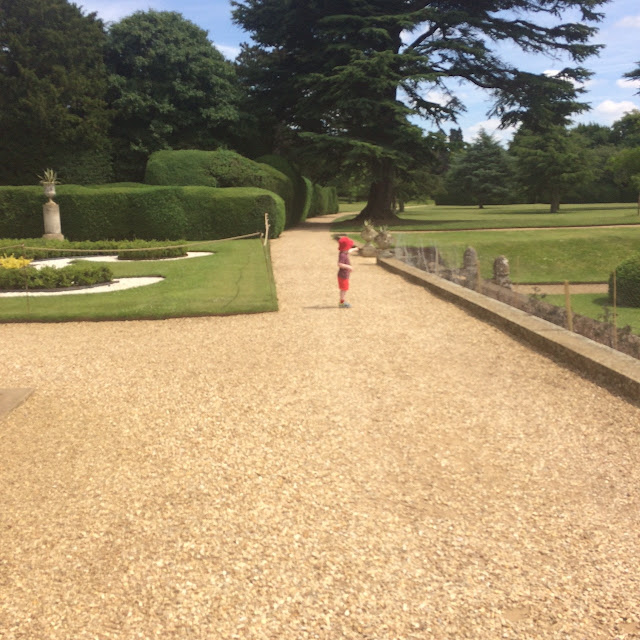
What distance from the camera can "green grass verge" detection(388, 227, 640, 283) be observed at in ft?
58.3

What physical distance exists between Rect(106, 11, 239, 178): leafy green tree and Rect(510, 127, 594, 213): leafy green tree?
23.0 meters

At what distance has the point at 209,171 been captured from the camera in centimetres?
2625

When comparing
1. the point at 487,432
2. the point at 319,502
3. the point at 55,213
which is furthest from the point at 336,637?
the point at 55,213

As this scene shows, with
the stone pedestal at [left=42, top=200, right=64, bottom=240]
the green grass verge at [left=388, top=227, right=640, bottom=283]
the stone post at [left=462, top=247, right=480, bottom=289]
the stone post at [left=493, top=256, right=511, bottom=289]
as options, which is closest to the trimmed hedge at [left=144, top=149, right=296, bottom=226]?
the stone pedestal at [left=42, top=200, right=64, bottom=240]

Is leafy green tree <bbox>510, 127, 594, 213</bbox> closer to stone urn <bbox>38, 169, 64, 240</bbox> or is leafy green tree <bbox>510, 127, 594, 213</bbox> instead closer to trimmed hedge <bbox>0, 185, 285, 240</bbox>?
trimmed hedge <bbox>0, 185, 285, 240</bbox>

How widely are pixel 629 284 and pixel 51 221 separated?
19.1 meters

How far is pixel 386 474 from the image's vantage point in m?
4.17

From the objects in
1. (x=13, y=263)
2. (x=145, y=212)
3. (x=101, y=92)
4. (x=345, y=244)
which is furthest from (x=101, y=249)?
(x=101, y=92)

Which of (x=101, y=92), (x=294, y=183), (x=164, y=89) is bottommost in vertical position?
(x=294, y=183)

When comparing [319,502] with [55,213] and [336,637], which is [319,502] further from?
[55,213]

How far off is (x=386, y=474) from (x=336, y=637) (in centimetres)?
166

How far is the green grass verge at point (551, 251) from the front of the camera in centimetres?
1777

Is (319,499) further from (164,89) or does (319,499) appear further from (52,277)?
(164,89)

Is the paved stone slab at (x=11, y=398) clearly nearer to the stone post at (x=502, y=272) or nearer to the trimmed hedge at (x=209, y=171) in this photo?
the stone post at (x=502, y=272)
